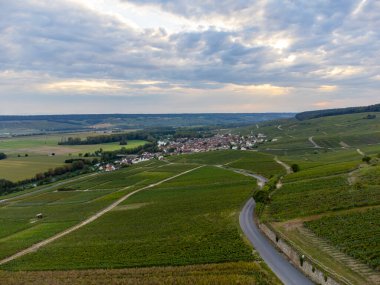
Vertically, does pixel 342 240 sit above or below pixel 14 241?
above

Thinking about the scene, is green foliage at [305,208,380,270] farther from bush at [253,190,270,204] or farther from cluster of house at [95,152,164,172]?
cluster of house at [95,152,164,172]

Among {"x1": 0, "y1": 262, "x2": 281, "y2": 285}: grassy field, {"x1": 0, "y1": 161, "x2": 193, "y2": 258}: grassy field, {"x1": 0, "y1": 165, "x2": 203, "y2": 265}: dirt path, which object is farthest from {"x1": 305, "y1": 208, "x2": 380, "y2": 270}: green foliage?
{"x1": 0, "y1": 161, "x2": 193, "y2": 258}: grassy field

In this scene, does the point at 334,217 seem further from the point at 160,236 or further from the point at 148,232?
the point at 148,232

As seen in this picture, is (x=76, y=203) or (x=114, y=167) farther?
(x=114, y=167)

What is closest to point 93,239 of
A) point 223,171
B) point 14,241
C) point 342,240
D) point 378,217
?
point 14,241

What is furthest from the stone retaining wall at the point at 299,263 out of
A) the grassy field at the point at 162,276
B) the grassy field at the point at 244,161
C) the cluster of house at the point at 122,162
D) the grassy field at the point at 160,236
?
the cluster of house at the point at 122,162

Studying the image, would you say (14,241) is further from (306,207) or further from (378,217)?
(378,217)
